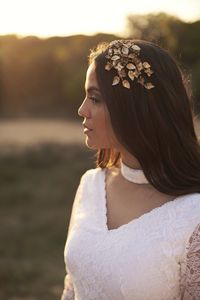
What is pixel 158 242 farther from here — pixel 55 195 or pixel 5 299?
pixel 55 195

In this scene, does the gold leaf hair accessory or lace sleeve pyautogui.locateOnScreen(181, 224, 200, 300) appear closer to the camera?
lace sleeve pyautogui.locateOnScreen(181, 224, 200, 300)

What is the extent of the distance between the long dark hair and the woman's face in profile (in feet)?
0.09

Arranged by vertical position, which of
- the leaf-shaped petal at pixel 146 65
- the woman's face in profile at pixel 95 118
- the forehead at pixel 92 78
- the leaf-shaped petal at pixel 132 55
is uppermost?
the leaf-shaped petal at pixel 132 55

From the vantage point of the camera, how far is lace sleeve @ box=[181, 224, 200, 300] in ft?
5.69

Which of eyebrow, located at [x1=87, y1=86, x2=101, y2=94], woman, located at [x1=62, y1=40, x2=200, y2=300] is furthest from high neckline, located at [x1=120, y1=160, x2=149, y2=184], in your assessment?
eyebrow, located at [x1=87, y1=86, x2=101, y2=94]

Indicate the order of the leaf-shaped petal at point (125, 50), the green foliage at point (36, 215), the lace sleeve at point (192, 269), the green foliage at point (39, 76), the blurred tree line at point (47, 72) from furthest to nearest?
the green foliage at point (39, 76), the blurred tree line at point (47, 72), the green foliage at point (36, 215), the leaf-shaped petal at point (125, 50), the lace sleeve at point (192, 269)

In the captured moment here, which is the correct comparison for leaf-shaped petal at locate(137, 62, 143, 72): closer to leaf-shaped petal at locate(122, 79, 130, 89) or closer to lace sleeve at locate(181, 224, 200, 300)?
leaf-shaped petal at locate(122, 79, 130, 89)

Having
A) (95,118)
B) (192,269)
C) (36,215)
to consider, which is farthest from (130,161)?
(36,215)

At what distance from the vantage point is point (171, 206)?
Result: 1877 mm

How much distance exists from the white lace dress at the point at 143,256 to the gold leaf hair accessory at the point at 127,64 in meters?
0.41

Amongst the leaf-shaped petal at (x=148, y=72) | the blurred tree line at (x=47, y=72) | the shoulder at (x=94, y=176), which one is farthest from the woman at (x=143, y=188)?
the blurred tree line at (x=47, y=72)

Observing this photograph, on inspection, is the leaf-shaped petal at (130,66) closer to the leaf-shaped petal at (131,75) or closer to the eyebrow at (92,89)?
the leaf-shaped petal at (131,75)

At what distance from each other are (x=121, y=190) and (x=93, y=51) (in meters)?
0.50

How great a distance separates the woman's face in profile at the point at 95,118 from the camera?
194 centimetres
